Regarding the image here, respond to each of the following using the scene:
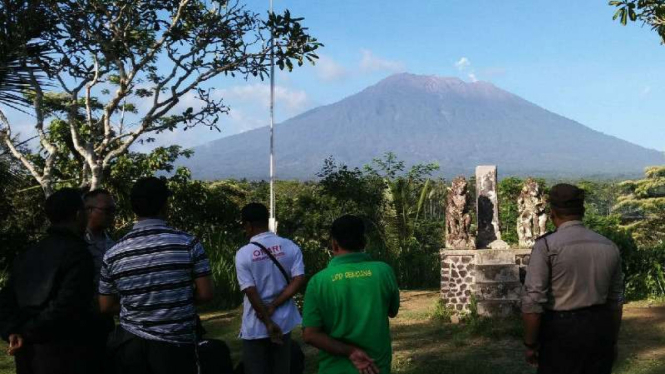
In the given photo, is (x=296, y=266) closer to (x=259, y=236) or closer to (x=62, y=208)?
(x=259, y=236)

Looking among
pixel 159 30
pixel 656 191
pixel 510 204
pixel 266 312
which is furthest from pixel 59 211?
pixel 656 191

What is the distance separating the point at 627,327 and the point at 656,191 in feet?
109

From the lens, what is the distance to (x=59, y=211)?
3.63 meters

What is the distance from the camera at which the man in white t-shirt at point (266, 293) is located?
4.39 m

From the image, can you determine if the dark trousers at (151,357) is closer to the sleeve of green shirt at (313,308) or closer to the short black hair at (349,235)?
the sleeve of green shirt at (313,308)

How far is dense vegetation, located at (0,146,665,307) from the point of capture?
534 inches

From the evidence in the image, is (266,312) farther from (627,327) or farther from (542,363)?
(627,327)

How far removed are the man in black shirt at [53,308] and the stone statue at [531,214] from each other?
32.4ft

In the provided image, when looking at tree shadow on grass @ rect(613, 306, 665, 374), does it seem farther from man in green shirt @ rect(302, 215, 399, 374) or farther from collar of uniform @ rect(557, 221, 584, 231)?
man in green shirt @ rect(302, 215, 399, 374)

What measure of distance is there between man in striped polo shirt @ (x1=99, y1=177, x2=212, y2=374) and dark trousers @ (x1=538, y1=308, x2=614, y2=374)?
5.74ft

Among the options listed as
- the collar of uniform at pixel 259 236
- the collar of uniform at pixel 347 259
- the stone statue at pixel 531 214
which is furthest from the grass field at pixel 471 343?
the collar of uniform at pixel 347 259

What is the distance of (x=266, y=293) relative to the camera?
14.5 ft

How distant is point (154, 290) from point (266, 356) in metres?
1.26

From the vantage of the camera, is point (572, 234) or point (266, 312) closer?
point (572, 234)
